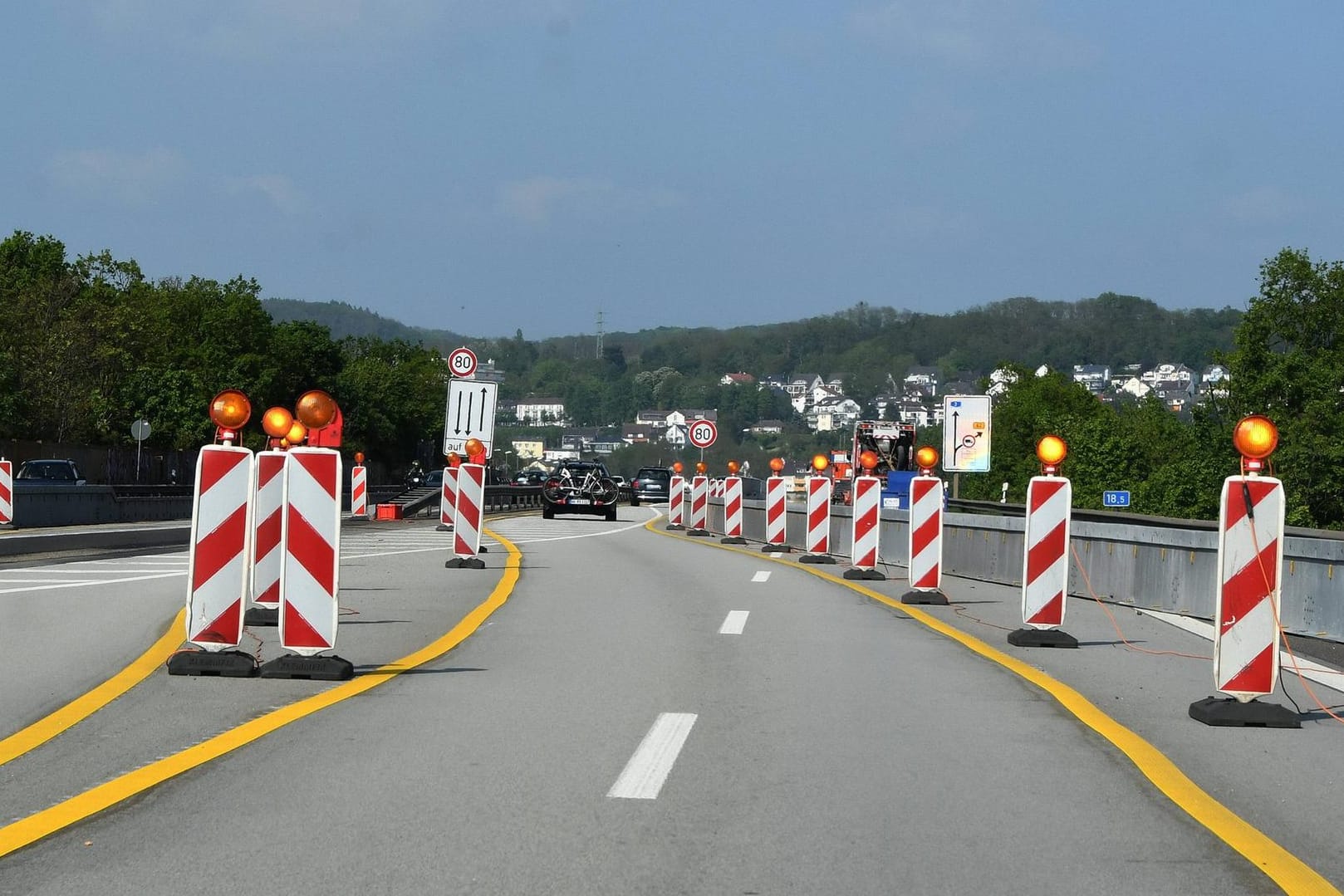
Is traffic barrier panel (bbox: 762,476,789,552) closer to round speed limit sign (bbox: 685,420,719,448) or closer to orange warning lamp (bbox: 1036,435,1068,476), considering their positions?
round speed limit sign (bbox: 685,420,719,448)

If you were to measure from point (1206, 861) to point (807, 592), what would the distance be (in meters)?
11.9

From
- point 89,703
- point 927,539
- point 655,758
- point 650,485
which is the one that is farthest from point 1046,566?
point 650,485

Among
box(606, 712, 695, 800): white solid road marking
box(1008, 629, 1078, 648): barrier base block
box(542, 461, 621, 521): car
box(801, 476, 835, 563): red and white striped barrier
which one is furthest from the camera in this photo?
box(542, 461, 621, 521): car

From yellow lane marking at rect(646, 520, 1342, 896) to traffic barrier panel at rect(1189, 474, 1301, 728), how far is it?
0.66 m

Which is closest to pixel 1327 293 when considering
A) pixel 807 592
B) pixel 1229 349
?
pixel 1229 349

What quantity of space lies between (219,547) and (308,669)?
0.92 m

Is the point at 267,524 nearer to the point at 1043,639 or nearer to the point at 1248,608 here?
the point at 1043,639

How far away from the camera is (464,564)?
65.4 feet

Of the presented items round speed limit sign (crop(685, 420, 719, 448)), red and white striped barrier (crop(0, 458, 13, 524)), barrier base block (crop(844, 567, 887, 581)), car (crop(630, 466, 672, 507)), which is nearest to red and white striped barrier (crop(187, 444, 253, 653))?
barrier base block (crop(844, 567, 887, 581))

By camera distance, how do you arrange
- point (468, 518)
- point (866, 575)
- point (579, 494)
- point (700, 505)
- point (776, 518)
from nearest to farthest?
point (866, 575)
point (468, 518)
point (776, 518)
point (700, 505)
point (579, 494)

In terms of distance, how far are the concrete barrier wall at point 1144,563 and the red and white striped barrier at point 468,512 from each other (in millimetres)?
6105

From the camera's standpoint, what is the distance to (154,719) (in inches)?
307

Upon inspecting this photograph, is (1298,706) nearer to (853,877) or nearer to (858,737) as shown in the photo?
(858,737)

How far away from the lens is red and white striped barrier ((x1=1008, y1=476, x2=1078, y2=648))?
40.1ft
